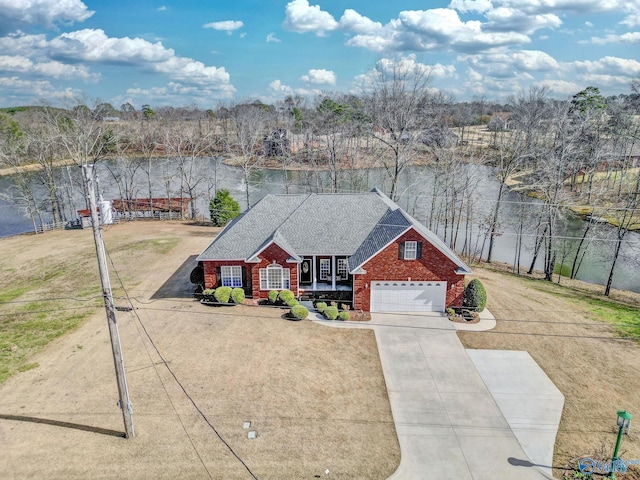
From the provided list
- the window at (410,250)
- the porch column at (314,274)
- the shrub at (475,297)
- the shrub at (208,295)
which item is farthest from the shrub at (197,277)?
the shrub at (475,297)

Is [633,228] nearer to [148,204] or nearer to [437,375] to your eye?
[437,375]

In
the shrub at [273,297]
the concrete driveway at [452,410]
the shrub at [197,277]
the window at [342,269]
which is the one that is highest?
the window at [342,269]

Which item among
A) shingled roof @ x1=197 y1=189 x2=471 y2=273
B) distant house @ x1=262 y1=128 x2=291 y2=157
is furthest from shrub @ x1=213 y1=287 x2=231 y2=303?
distant house @ x1=262 y1=128 x2=291 y2=157

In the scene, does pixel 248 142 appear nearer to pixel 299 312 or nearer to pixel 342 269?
pixel 342 269

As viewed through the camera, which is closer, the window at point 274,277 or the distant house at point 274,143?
the window at point 274,277

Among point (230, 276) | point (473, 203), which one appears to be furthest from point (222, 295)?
point (473, 203)

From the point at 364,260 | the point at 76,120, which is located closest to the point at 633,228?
the point at 364,260

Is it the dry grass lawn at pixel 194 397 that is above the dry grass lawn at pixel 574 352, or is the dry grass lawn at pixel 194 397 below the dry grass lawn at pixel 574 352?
above

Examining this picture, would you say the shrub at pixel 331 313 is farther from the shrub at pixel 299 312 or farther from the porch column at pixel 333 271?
the porch column at pixel 333 271
